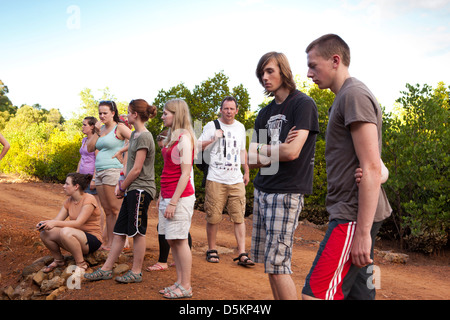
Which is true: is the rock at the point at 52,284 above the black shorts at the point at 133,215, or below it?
below

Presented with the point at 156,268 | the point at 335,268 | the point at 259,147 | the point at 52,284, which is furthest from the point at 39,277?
the point at 335,268

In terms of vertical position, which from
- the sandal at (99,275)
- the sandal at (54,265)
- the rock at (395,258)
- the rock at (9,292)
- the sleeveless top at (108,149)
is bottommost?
the rock at (395,258)

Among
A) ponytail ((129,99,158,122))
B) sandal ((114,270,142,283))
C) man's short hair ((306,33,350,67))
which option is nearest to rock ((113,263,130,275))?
sandal ((114,270,142,283))

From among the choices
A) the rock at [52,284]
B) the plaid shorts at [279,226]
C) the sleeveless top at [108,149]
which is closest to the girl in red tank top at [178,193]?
the plaid shorts at [279,226]

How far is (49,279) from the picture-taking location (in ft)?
16.2

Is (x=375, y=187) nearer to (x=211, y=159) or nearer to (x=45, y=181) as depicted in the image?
(x=211, y=159)

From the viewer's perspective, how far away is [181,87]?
12820mm

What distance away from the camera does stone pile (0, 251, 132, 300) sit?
184 inches

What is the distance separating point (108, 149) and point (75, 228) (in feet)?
3.95

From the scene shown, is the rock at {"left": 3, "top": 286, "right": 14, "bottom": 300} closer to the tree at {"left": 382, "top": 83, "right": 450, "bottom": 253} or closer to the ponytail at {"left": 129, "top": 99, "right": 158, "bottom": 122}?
the ponytail at {"left": 129, "top": 99, "right": 158, "bottom": 122}

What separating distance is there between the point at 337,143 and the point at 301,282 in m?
3.47

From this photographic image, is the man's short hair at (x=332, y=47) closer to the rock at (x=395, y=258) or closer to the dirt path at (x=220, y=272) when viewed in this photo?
the dirt path at (x=220, y=272)

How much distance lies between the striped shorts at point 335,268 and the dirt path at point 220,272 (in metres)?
2.15

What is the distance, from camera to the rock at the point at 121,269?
467 cm
